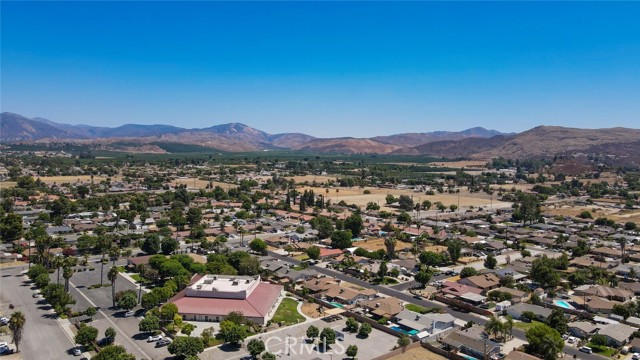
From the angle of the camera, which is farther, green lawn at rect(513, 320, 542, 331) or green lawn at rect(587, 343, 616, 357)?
green lawn at rect(513, 320, 542, 331)

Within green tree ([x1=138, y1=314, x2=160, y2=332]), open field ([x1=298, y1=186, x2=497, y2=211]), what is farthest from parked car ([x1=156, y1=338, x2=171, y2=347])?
open field ([x1=298, y1=186, x2=497, y2=211])

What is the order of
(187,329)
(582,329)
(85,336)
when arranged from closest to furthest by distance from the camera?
(85,336) → (187,329) → (582,329)

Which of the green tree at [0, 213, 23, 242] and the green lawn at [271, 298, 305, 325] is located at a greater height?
the green tree at [0, 213, 23, 242]

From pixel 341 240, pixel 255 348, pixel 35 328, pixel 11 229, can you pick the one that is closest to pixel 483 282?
pixel 341 240

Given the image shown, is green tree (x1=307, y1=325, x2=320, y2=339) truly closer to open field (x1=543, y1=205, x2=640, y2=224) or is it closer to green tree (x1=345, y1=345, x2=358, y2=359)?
green tree (x1=345, y1=345, x2=358, y2=359)

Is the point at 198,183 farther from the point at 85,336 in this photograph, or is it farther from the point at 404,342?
the point at 404,342
